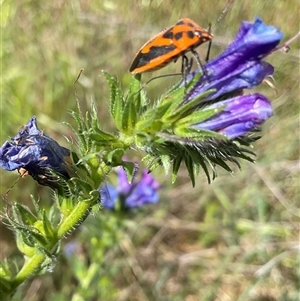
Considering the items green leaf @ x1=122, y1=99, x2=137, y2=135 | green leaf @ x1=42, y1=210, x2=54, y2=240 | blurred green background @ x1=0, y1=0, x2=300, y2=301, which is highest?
green leaf @ x1=122, y1=99, x2=137, y2=135

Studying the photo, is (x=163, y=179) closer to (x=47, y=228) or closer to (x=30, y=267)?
(x=30, y=267)

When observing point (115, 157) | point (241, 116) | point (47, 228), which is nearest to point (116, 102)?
point (115, 157)

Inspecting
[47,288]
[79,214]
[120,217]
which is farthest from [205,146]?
[47,288]

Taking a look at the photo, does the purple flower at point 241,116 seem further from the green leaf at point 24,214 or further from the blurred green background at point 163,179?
the blurred green background at point 163,179

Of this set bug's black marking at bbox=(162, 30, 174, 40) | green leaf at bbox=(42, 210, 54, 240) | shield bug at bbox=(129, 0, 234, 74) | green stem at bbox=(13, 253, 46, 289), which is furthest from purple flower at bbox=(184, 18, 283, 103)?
green stem at bbox=(13, 253, 46, 289)

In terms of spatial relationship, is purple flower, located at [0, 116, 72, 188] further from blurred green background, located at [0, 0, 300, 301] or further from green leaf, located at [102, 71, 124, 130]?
blurred green background, located at [0, 0, 300, 301]

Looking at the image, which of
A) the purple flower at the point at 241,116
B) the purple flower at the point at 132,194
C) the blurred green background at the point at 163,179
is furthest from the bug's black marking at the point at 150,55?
the blurred green background at the point at 163,179
